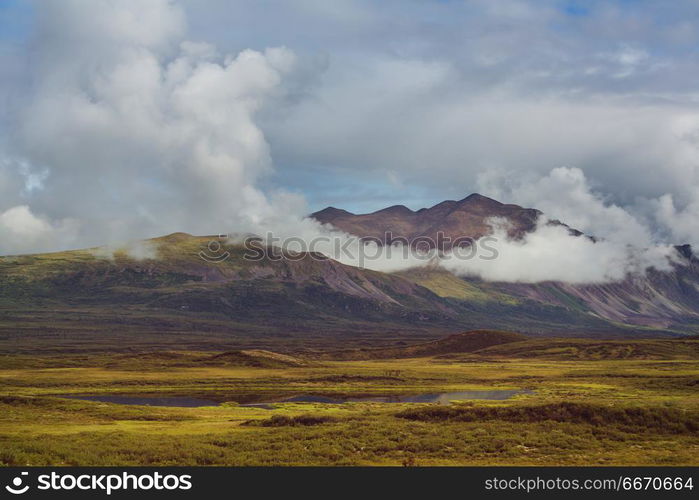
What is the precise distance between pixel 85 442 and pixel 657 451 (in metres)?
41.3

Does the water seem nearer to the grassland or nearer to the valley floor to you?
the grassland

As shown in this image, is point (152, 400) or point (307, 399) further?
point (307, 399)

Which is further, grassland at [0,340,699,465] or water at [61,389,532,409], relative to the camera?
water at [61,389,532,409]

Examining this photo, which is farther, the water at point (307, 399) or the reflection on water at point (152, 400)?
the water at point (307, 399)
